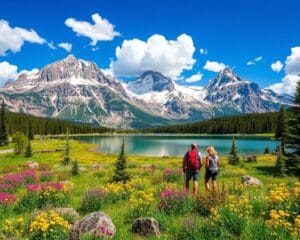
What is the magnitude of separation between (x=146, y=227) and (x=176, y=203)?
2999 millimetres

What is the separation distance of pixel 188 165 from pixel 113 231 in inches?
408

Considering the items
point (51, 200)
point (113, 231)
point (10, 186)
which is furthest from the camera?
point (10, 186)

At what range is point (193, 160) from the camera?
66.7 feet

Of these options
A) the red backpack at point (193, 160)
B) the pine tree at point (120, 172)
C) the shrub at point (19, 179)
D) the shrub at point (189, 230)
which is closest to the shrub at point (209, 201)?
the shrub at point (189, 230)

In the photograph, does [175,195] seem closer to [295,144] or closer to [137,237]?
[137,237]

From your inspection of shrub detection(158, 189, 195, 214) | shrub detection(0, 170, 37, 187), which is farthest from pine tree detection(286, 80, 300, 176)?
shrub detection(158, 189, 195, 214)

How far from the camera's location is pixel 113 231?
1064 centimetres

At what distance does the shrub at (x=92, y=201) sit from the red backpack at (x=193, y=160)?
5.46 metres

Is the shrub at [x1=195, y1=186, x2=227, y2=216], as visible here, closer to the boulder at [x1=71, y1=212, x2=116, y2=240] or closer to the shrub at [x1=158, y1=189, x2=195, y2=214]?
the shrub at [x1=158, y1=189, x2=195, y2=214]

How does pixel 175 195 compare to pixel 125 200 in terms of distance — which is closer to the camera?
pixel 175 195

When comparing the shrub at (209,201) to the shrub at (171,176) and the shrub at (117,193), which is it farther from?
the shrub at (171,176)

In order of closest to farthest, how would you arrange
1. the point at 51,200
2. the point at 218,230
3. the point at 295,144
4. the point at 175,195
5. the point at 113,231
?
the point at 218,230 < the point at 113,231 < the point at 175,195 < the point at 51,200 < the point at 295,144

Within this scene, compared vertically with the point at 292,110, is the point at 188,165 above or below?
below

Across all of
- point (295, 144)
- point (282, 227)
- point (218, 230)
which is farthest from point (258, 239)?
point (295, 144)
